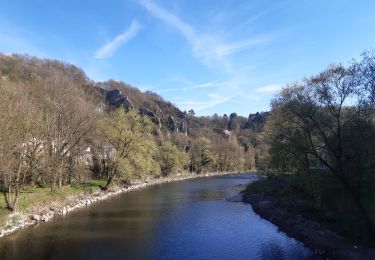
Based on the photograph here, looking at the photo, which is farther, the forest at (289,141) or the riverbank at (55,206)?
the riverbank at (55,206)

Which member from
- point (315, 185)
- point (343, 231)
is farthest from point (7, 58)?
point (343, 231)

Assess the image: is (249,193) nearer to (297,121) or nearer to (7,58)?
(297,121)

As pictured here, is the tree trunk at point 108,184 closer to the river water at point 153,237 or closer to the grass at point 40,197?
the grass at point 40,197

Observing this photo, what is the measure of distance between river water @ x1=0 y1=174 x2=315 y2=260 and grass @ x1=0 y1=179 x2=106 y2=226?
317cm

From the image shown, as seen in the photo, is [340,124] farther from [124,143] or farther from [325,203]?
[124,143]

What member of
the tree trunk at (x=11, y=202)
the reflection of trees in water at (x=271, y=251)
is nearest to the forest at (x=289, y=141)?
the tree trunk at (x=11, y=202)

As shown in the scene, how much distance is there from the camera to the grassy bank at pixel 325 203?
3356cm

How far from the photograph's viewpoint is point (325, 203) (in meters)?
42.2

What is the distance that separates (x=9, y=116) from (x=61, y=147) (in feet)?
65.4

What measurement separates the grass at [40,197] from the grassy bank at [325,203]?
95.0ft

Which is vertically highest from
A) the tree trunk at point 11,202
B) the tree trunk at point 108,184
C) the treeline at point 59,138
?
the treeline at point 59,138

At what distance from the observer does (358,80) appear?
32531 mm

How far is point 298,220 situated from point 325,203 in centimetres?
389

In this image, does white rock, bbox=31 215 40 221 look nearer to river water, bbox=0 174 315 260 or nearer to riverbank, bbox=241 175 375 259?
river water, bbox=0 174 315 260
